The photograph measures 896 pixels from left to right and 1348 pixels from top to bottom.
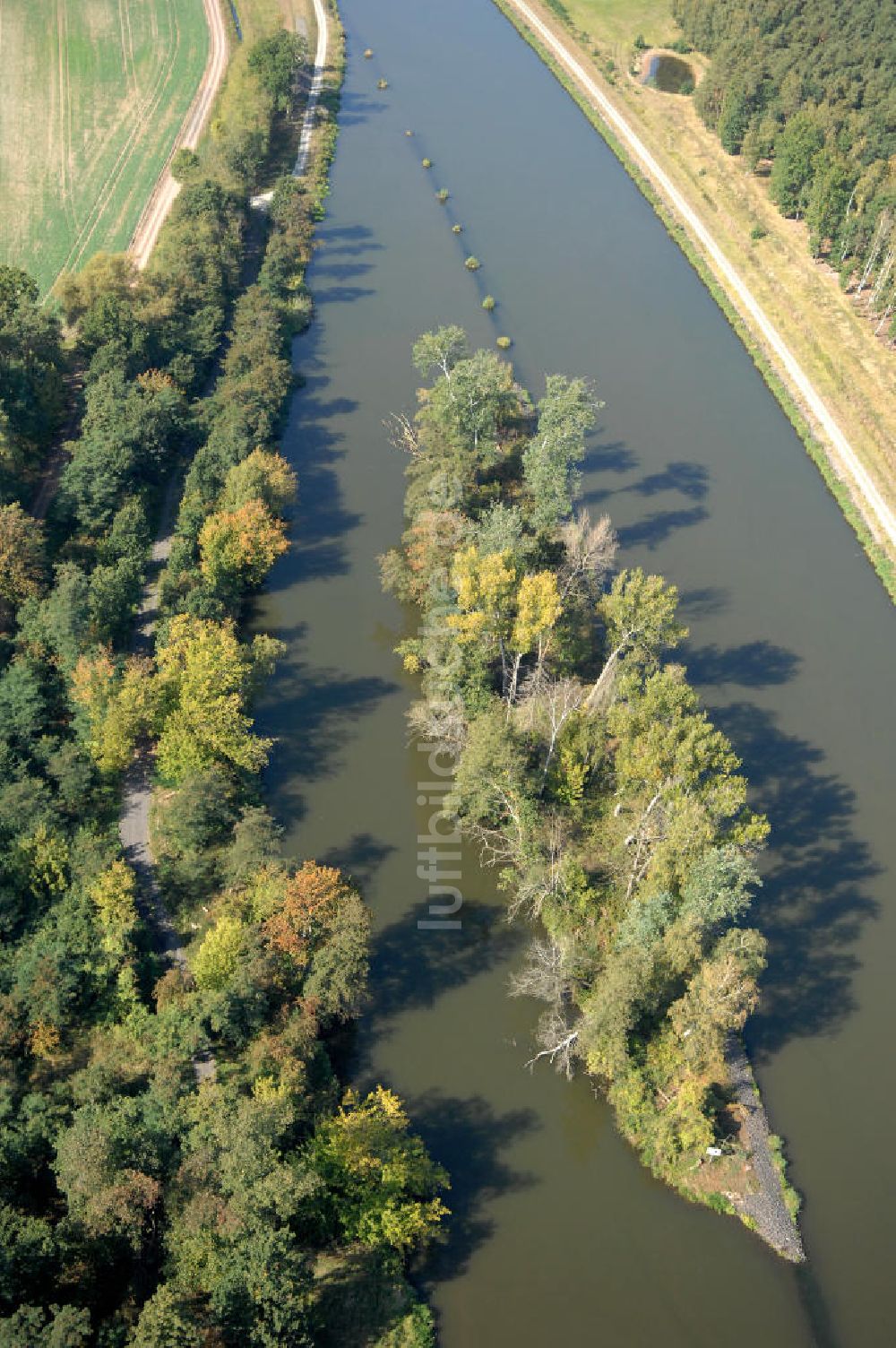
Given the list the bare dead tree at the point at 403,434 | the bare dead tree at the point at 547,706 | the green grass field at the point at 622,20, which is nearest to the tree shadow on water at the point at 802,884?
the bare dead tree at the point at 547,706

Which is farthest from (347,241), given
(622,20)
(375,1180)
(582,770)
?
(375,1180)

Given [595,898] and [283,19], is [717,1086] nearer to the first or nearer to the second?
[595,898]

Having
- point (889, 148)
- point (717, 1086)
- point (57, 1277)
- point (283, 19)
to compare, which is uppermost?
point (283, 19)

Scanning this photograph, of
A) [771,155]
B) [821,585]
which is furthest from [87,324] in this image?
[771,155]

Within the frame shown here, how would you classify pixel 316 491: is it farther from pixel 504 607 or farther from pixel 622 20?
pixel 622 20

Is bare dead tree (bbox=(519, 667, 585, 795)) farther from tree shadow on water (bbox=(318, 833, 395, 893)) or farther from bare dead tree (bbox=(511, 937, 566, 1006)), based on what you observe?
tree shadow on water (bbox=(318, 833, 395, 893))

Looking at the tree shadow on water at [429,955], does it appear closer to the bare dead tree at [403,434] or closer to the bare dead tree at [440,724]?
the bare dead tree at [440,724]
